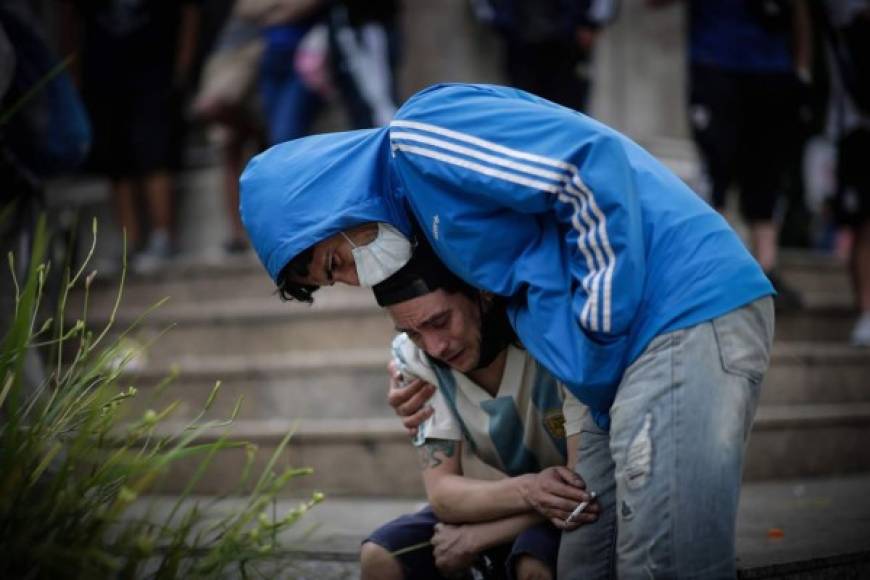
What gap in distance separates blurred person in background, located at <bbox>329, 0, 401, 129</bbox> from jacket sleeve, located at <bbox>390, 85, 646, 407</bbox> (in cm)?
344

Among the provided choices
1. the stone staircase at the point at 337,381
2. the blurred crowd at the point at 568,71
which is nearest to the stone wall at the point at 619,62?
the blurred crowd at the point at 568,71

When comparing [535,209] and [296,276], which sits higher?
[535,209]

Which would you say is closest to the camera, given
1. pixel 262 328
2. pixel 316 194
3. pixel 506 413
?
pixel 316 194

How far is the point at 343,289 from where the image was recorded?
20.7 ft

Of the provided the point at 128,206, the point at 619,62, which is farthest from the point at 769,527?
the point at 128,206

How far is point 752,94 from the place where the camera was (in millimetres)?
6223

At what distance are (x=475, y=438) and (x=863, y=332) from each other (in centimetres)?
349

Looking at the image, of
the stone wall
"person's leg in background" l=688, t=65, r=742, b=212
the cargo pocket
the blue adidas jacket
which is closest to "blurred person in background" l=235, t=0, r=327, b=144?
the stone wall

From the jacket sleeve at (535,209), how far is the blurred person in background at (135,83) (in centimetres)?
464

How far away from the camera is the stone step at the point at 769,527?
131 inches

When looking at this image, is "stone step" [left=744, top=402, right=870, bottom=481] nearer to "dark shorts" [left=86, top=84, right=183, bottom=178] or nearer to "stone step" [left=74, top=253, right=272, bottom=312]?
"stone step" [left=74, top=253, right=272, bottom=312]

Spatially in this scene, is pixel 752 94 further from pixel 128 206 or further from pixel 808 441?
pixel 128 206

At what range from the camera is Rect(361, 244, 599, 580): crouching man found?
9.58 feet

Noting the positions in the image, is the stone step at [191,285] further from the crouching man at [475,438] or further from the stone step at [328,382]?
the crouching man at [475,438]
